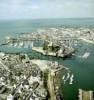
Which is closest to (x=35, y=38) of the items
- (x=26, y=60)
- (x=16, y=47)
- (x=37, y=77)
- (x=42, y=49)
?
(x=16, y=47)

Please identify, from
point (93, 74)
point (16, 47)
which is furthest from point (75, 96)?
point (16, 47)

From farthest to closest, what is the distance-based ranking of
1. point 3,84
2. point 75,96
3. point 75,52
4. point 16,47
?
point 16,47
point 75,52
point 3,84
point 75,96

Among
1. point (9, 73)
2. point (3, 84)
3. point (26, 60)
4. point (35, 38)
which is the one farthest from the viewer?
point (35, 38)

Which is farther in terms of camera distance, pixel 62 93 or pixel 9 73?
pixel 9 73

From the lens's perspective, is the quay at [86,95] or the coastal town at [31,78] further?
the coastal town at [31,78]

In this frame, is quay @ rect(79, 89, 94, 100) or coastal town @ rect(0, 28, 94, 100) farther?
coastal town @ rect(0, 28, 94, 100)

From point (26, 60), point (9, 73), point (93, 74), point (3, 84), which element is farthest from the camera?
point (26, 60)

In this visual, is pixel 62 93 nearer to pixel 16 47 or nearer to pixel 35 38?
pixel 16 47

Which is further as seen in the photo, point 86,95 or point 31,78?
point 31,78

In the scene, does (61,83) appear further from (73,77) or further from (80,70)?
(80,70)
